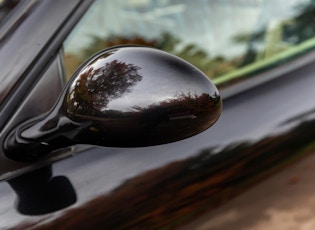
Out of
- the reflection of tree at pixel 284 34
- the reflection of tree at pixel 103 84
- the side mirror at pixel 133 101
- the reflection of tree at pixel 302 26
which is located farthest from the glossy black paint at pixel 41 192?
the reflection of tree at pixel 302 26

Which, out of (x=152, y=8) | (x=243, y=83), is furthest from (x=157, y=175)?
(x=152, y=8)

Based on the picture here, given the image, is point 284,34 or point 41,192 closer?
point 41,192

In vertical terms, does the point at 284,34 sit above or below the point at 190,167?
above

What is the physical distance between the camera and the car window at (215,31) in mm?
1668

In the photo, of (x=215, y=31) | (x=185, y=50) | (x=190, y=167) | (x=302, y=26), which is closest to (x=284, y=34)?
(x=302, y=26)

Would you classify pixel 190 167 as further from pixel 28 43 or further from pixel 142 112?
pixel 28 43

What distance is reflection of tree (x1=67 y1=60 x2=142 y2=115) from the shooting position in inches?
46.8

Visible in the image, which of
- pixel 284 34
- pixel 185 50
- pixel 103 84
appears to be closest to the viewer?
pixel 103 84

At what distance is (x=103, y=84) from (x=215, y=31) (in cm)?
81

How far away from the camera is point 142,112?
1.21 metres

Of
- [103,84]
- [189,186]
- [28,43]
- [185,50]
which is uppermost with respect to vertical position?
[185,50]

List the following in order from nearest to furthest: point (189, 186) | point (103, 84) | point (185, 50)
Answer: point (103, 84), point (189, 186), point (185, 50)

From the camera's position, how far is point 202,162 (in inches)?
60.7

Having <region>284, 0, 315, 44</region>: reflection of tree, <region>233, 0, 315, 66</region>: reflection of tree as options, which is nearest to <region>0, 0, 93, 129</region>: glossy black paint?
<region>233, 0, 315, 66</region>: reflection of tree
